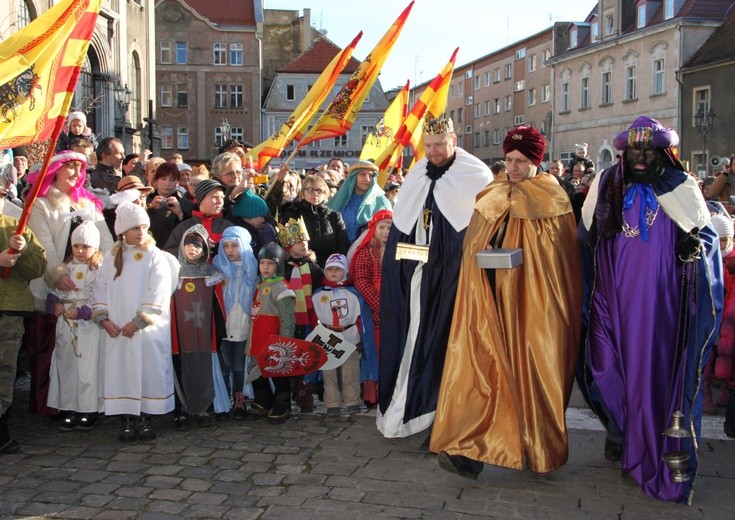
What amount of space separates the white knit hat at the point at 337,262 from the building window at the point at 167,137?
168ft

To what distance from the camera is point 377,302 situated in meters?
7.04

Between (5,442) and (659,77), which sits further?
(659,77)

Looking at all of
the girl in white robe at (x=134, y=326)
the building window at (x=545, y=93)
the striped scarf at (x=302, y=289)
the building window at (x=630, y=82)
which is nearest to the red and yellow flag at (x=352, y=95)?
the striped scarf at (x=302, y=289)

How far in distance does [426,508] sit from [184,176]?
20.7ft

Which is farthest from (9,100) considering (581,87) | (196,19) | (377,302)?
(196,19)

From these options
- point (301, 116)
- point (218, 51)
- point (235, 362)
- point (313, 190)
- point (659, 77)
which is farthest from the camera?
point (218, 51)

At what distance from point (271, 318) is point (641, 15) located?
38.3 meters

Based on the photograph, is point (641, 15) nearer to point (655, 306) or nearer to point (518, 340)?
point (655, 306)

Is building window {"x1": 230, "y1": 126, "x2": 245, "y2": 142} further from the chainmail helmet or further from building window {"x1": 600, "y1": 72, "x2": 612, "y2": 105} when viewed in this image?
the chainmail helmet

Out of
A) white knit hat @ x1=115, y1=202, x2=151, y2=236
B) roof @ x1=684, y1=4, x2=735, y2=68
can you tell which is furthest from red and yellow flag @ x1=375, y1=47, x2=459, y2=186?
roof @ x1=684, y1=4, x2=735, y2=68

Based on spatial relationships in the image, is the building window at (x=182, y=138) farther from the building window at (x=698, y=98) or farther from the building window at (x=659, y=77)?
Result: the building window at (x=698, y=98)

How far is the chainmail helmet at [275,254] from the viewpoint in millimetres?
6746

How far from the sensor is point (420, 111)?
11.2 metres

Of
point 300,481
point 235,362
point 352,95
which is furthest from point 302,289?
point 352,95
